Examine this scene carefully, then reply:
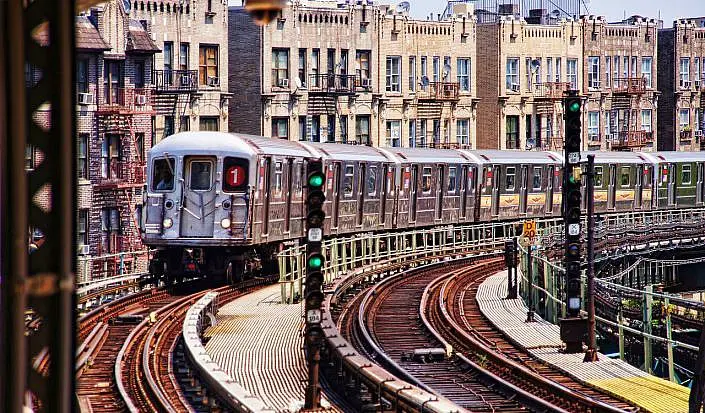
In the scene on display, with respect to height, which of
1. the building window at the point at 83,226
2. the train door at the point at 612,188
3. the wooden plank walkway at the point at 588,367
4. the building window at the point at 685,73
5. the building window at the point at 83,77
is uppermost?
A: the building window at the point at 685,73

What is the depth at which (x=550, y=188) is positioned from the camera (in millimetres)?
51906

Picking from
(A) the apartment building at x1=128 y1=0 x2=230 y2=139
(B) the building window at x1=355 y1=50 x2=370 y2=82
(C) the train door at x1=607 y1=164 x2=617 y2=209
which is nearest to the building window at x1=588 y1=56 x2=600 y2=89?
(C) the train door at x1=607 y1=164 x2=617 y2=209

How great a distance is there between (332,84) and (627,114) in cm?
2221

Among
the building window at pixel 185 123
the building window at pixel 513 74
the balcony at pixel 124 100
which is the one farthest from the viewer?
the building window at pixel 513 74

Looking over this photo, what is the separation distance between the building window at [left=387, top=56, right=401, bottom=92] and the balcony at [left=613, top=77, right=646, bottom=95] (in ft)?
51.7

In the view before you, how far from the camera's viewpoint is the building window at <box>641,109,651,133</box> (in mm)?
73250

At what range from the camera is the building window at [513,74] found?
66.2 m

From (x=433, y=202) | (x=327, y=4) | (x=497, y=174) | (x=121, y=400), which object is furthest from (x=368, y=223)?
(x=121, y=400)

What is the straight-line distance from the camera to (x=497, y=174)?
4916 centimetres

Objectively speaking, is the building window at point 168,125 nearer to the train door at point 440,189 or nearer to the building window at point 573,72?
the train door at point 440,189

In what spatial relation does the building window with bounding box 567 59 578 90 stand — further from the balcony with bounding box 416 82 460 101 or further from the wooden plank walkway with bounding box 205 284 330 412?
the wooden plank walkway with bounding box 205 284 330 412

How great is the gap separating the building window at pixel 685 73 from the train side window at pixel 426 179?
34.2 metres

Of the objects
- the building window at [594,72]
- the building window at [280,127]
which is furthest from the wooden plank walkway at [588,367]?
the building window at [594,72]

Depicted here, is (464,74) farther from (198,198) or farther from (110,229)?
(198,198)
